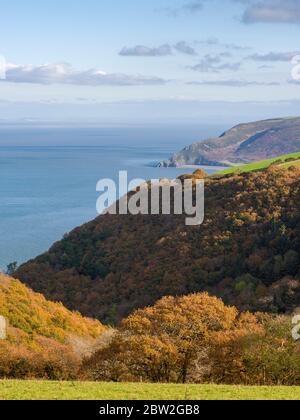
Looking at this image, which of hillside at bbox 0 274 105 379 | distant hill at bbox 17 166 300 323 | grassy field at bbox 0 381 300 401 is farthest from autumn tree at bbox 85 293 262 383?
distant hill at bbox 17 166 300 323

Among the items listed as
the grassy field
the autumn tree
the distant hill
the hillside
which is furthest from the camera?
the distant hill

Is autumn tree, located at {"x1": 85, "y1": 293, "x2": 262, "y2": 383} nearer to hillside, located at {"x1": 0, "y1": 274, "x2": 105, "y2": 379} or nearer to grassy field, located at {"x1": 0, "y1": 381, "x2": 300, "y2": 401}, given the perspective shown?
hillside, located at {"x1": 0, "y1": 274, "x2": 105, "y2": 379}

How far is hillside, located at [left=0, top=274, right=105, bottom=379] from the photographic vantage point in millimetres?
26469

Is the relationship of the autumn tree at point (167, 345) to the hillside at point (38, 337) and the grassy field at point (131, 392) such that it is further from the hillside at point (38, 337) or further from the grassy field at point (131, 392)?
the grassy field at point (131, 392)

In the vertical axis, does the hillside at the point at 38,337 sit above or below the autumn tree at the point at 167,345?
below

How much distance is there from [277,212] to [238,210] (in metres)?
4.65

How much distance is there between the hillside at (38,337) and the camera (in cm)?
2647

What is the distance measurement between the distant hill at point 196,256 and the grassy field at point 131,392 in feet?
92.9

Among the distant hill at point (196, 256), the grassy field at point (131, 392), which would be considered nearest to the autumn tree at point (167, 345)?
the grassy field at point (131, 392)

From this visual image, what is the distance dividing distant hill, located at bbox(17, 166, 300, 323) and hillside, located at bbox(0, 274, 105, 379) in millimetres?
14608

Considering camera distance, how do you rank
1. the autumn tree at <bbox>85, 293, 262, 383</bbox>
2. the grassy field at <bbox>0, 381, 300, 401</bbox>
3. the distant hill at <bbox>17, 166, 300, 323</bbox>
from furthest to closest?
1. the distant hill at <bbox>17, 166, 300, 323</bbox>
2. the autumn tree at <bbox>85, 293, 262, 383</bbox>
3. the grassy field at <bbox>0, 381, 300, 401</bbox>

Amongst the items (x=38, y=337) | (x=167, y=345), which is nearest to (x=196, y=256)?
(x=38, y=337)
